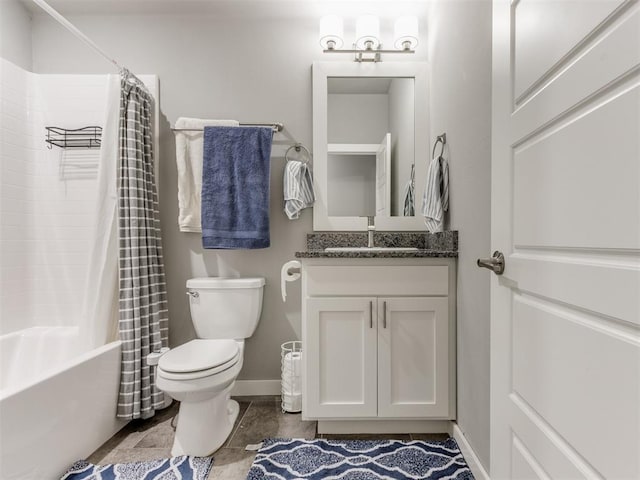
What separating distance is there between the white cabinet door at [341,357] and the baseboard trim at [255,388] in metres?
0.59

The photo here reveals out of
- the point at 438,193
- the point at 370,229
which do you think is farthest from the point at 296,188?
the point at 438,193

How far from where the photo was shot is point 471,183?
1.35m

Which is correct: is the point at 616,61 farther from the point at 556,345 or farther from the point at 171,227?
the point at 171,227

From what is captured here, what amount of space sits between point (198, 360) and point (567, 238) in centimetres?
145

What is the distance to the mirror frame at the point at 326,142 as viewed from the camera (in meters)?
2.02

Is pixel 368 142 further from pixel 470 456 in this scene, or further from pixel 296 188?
pixel 470 456

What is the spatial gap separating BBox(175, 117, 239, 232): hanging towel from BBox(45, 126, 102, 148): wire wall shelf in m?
0.54

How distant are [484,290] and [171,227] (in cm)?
183

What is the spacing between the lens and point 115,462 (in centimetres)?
142

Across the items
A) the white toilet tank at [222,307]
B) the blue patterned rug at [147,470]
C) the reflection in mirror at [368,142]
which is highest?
the reflection in mirror at [368,142]

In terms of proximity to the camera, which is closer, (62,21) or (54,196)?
(62,21)

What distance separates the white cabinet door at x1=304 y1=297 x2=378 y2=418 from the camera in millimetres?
1516

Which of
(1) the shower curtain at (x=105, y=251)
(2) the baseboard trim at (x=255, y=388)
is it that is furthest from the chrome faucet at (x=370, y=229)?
(1) the shower curtain at (x=105, y=251)

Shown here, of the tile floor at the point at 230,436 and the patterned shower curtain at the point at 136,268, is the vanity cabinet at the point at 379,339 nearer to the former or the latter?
the tile floor at the point at 230,436
